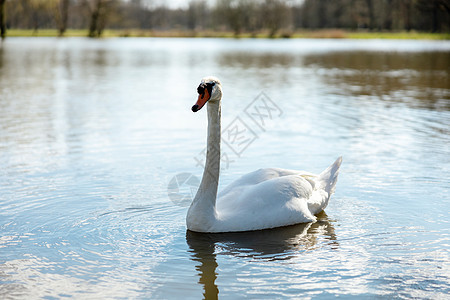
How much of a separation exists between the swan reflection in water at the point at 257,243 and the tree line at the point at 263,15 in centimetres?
6984

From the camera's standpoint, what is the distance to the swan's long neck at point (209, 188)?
20.5 feet

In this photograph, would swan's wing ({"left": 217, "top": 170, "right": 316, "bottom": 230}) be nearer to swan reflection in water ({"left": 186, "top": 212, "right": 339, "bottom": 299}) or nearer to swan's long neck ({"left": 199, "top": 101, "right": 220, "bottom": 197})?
swan reflection in water ({"left": 186, "top": 212, "right": 339, "bottom": 299})

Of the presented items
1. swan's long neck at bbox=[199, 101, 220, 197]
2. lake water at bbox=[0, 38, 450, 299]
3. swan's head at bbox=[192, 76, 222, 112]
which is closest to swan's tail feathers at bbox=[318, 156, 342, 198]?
lake water at bbox=[0, 38, 450, 299]

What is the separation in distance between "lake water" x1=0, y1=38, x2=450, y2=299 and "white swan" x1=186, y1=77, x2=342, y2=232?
15 cm

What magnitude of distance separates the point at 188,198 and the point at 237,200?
1449mm

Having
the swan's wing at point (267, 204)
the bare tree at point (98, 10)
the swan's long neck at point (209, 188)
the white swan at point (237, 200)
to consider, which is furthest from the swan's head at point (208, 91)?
the bare tree at point (98, 10)

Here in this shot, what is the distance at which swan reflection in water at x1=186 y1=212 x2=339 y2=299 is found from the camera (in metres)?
5.75

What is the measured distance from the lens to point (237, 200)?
Result: 6.50m

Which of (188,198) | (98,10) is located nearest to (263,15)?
(98,10)

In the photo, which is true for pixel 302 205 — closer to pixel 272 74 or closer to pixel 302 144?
pixel 302 144

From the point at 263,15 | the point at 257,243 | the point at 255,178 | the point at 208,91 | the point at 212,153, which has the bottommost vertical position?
the point at 257,243

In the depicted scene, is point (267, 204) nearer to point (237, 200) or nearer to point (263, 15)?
point (237, 200)

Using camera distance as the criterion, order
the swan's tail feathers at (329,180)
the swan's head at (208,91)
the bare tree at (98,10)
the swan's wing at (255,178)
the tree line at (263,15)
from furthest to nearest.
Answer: the tree line at (263,15) → the bare tree at (98,10) → the swan's tail feathers at (329,180) → the swan's wing at (255,178) → the swan's head at (208,91)

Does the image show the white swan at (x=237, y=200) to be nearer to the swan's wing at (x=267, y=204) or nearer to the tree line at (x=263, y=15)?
the swan's wing at (x=267, y=204)
